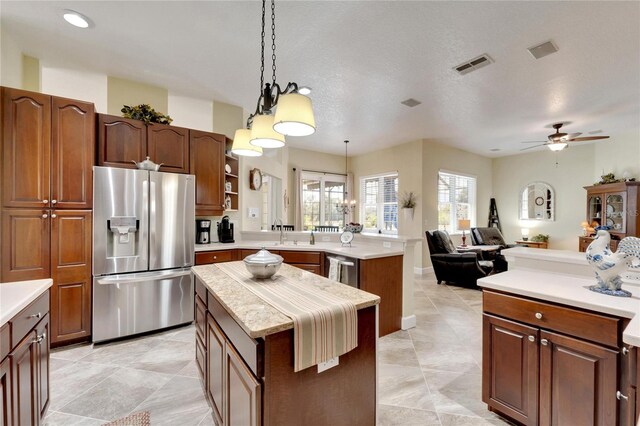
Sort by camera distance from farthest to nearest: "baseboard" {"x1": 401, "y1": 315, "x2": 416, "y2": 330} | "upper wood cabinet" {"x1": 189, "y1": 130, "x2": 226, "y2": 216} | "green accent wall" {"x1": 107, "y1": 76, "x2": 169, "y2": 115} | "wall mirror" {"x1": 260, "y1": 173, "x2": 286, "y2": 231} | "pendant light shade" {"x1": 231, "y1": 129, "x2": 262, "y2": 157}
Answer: "wall mirror" {"x1": 260, "y1": 173, "x2": 286, "y2": 231}
"upper wood cabinet" {"x1": 189, "y1": 130, "x2": 226, "y2": 216}
"green accent wall" {"x1": 107, "y1": 76, "x2": 169, "y2": 115}
"baseboard" {"x1": 401, "y1": 315, "x2": 416, "y2": 330}
"pendant light shade" {"x1": 231, "y1": 129, "x2": 262, "y2": 157}

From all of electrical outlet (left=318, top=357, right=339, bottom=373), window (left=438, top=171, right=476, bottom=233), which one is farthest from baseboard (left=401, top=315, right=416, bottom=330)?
window (left=438, top=171, right=476, bottom=233)

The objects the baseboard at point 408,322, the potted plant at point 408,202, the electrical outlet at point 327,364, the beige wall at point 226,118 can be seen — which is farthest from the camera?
the potted plant at point 408,202

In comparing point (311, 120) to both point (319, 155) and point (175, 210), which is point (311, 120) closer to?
point (175, 210)

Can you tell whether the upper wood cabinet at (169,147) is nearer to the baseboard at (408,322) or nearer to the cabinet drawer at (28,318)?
the cabinet drawer at (28,318)

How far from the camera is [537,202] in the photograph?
725 centimetres

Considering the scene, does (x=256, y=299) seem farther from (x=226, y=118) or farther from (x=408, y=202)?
(x=408, y=202)

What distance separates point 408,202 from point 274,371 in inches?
227

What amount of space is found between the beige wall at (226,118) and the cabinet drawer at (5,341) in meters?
3.45

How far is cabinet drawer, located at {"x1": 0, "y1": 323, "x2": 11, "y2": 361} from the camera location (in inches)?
44.1

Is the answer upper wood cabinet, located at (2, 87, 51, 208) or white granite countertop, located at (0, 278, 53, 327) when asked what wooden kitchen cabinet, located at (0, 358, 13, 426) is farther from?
upper wood cabinet, located at (2, 87, 51, 208)

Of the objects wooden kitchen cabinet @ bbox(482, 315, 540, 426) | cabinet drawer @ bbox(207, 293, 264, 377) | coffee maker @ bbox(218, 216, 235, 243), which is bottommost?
wooden kitchen cabinet @ bbox(482, 315, 540, 426)

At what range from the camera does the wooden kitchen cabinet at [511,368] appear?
1574 mm

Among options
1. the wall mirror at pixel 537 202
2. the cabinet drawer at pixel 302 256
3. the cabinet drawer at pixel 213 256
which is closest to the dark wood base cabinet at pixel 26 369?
the cabinet drawer at pixel 213 256

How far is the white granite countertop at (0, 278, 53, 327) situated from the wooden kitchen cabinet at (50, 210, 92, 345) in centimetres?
130
